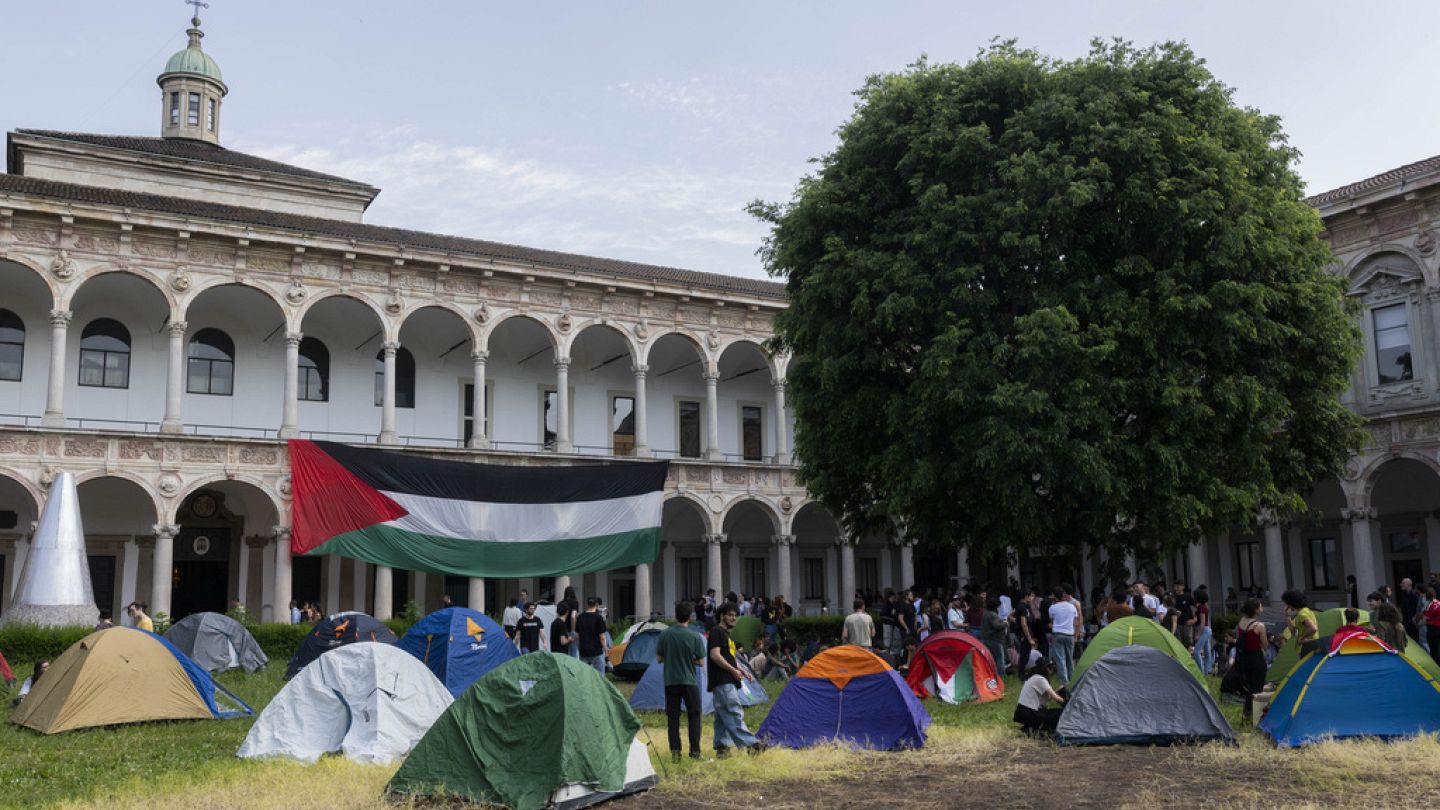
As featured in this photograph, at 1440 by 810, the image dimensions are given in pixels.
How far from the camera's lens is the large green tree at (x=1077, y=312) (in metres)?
17.0

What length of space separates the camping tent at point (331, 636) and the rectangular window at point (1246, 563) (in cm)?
2437

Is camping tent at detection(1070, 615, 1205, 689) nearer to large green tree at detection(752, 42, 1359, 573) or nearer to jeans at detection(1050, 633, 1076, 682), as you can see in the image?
jeans at detection(1050, 633, 1076, 682)

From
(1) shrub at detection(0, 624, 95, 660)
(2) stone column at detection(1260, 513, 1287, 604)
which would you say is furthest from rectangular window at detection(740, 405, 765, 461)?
(1) shrub at detection(0, 624, 95, 660)

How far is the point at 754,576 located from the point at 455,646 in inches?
795

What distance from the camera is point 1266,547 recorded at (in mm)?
30156

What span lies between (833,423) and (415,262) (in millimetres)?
13941

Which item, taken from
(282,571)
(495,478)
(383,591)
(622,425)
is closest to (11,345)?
(282,571)

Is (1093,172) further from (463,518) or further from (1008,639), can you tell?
(463,518)

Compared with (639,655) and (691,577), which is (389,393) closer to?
(691,577)

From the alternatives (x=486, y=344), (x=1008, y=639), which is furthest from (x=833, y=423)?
(x=486, y=344)

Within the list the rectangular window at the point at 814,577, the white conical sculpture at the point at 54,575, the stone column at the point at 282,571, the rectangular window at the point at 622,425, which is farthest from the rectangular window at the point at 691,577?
the white conical sculpture at the point at 54,575

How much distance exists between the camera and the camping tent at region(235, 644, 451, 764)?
1147cm

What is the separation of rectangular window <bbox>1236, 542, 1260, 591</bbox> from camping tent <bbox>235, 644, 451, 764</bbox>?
90.4ft

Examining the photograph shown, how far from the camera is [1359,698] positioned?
11.2 m
